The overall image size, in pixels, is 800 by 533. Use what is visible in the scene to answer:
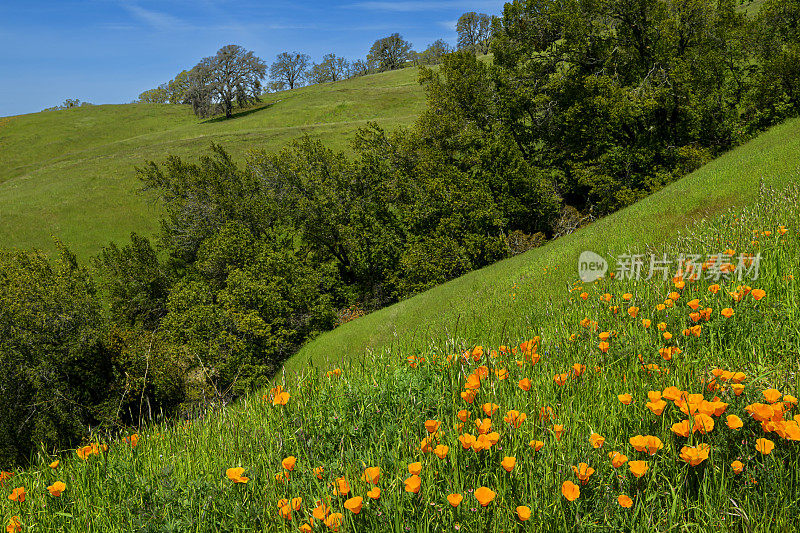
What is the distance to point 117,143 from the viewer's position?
7275 cm

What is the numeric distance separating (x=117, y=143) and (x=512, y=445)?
89637mm

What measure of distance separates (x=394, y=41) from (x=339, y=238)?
13932 centimetres

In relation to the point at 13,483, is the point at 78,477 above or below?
above

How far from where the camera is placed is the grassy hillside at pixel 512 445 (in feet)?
5.48

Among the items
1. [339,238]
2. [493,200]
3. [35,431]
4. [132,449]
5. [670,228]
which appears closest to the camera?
[132,449]

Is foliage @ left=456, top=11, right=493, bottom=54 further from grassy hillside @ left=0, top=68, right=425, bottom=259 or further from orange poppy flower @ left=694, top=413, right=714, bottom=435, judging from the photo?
orange poppy flower @ left=694, top=413, right=714, bottom=435

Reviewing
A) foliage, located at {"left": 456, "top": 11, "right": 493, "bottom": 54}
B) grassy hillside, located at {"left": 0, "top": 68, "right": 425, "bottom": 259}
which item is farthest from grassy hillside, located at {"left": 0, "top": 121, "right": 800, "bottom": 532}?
foliage, located at {"left": 456, "top": 11, "right": 493, "bottom": 54}

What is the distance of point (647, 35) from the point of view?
1080 inches

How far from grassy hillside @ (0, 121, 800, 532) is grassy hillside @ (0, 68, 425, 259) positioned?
45960 mm

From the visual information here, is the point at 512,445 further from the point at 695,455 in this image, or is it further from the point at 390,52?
the point at 390,52

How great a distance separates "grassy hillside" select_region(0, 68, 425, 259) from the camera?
43750 millimetres

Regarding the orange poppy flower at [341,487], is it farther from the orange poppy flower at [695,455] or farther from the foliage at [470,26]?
the foliage at [470,26]

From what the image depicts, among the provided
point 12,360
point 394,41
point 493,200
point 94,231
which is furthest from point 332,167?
point 394,41

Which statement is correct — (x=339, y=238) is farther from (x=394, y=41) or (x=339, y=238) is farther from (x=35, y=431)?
(x=394, y=41)
